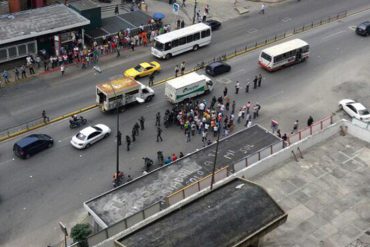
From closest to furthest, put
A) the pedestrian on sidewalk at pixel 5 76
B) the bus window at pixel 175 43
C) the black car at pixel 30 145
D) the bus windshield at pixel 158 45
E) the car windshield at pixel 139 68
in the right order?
1. the black car at pixel 30 145
2. the pedestrian on sidewalk at pixel 5 76
3. the car windshield at pixel 139 68
4. the bus windshield at pixel 158 45
5. the bus window at pixel 175 43

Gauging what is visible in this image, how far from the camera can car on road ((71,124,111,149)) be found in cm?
4381

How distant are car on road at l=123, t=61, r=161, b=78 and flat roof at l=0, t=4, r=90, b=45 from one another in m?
7.23

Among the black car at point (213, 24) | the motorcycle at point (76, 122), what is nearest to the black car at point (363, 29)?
the black car at point (213, 24)

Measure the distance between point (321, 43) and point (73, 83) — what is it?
2681 centimetres

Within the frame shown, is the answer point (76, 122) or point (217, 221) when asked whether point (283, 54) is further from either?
point (217, 221)

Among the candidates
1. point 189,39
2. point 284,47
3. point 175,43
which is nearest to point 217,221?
point 284,47

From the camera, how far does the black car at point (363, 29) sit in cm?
6353

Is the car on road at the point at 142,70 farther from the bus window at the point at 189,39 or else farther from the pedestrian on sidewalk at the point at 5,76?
the pedestrian on sidewalk at the point at 5,76

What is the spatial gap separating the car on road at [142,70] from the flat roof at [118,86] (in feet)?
14.6

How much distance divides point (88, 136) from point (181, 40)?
59.0 feet

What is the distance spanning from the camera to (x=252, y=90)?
5300 centimetres

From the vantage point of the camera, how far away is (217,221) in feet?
74.5

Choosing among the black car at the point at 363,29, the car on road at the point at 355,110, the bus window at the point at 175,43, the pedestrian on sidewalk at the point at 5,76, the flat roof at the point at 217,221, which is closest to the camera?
the flat roof at the point at 217,221

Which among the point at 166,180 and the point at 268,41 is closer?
the point at 166,180
